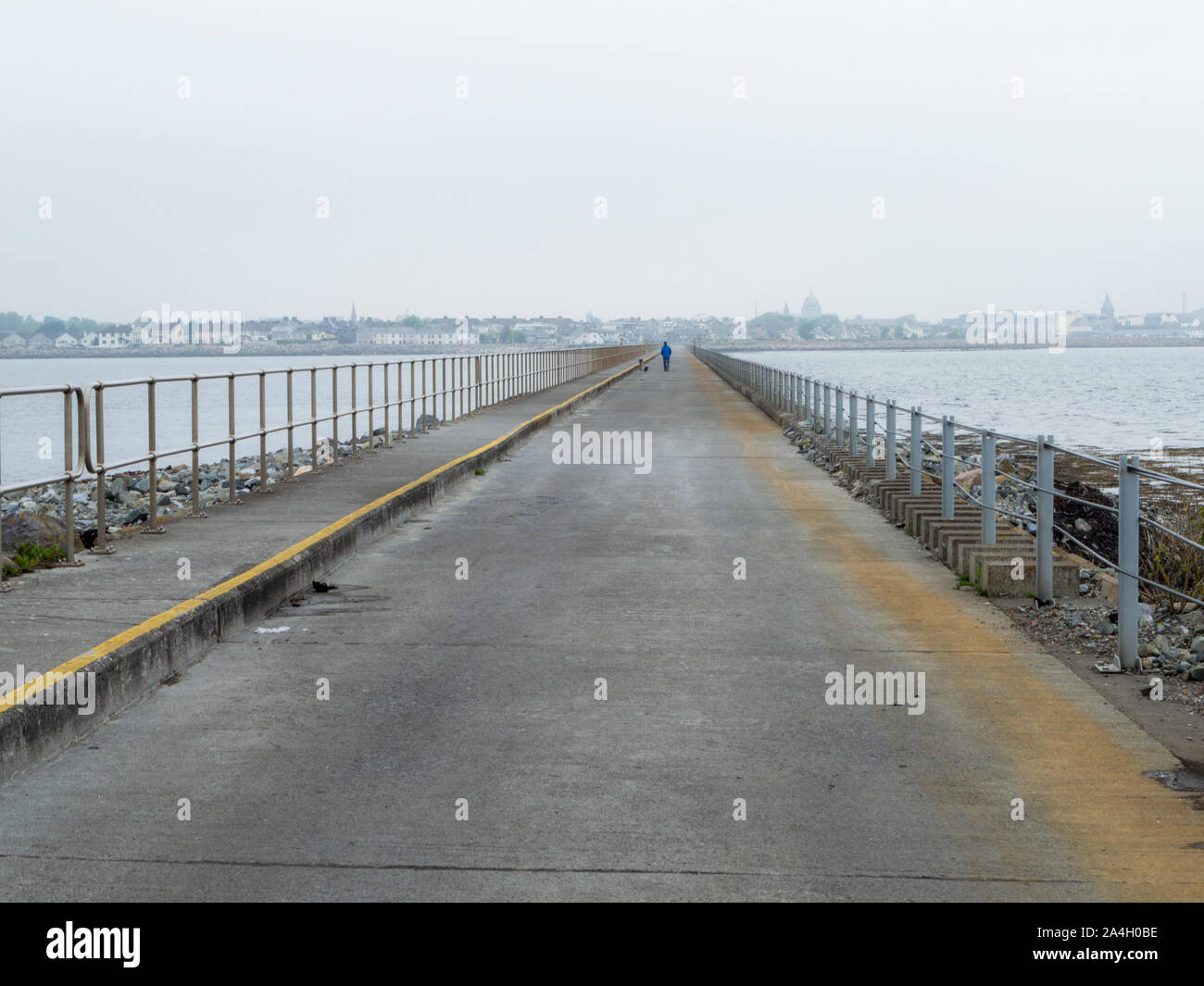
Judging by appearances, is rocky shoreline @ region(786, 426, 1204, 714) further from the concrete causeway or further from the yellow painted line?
the yellow painted line

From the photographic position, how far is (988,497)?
40.2 feet

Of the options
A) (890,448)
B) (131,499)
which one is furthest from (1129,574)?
(131,499)

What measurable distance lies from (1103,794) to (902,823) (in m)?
1.05

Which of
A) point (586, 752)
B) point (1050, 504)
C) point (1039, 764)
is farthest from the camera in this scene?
point (1050, 504)

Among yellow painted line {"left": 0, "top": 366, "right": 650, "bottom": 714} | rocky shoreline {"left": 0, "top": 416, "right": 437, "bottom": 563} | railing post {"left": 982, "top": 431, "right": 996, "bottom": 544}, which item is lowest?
rocky shoreline {"left": 0, "top": 416, "right": 437, "bottom": 563}

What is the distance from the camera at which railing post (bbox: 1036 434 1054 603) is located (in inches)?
414

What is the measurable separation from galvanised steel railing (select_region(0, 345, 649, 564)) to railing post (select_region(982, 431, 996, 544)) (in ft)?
21.6

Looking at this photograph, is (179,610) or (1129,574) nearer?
(1129,574)

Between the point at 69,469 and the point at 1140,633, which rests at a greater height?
the point at 69,469

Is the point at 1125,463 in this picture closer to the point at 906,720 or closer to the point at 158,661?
the point at 906,720

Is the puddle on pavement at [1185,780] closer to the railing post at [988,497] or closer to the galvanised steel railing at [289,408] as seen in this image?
the railing post at [988,497]

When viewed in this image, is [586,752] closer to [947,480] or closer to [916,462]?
[947,480]

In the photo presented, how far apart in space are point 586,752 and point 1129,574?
3.74m

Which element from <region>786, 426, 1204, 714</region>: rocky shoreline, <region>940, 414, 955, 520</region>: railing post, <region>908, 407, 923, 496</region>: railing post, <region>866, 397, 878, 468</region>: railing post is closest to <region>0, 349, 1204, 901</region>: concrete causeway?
<region>786, 426, 1204, 714</region>: rocky shoreline
